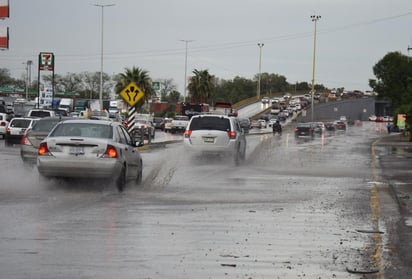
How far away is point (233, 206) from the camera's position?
13.4 metres

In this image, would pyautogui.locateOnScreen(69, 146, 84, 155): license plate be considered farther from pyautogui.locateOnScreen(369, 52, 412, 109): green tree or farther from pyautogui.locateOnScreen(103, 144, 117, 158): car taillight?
pyautogui.locateOnScreen(369, 52, 412, 109): green tree

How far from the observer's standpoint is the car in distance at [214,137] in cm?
2681

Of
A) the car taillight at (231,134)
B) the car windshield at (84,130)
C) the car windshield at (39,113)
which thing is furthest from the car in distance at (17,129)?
the car windshield at (84,130)

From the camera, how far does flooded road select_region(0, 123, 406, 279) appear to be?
25.9 ft

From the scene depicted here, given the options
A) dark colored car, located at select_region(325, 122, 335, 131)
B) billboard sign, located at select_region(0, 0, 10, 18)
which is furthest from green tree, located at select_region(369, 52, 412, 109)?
billboard sign, located at select_region(0, 0, 10, 18)

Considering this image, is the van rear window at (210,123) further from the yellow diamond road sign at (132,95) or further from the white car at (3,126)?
the white car at (3,126)

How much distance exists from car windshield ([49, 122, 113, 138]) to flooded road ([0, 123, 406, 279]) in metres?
1.11

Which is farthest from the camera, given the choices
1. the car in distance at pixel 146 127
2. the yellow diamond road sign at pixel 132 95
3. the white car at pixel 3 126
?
the white car at pixel 3 126

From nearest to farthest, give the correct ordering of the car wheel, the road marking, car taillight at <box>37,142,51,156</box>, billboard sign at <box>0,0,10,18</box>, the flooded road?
the flooded road < the road marking < car taillight at <box>37,142,51,156</box> < the car wheel < billboard sign at <box>0,0,10,18</box>

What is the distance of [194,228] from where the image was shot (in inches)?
418

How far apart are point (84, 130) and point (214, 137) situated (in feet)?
36.4

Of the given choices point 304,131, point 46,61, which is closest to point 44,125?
point 304,131

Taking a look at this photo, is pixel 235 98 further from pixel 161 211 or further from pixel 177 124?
pixel 161 211

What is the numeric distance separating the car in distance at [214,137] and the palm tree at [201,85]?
83.7m
